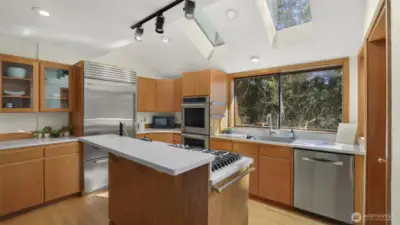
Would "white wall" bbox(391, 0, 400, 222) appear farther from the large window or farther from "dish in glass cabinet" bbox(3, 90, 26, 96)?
"dish in glass cabinet" bbox(3, 90, 26, 96)

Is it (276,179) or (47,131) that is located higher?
(47,131)

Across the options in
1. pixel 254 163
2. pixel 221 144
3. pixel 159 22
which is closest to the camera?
pixel 159 22

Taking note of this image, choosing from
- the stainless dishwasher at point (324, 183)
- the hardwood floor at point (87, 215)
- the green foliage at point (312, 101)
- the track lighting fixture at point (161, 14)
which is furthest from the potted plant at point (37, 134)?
the green foliage at point (312, 101)

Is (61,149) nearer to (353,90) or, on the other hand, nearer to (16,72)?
(16,72)

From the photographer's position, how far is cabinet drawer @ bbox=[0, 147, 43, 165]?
91.0 inches

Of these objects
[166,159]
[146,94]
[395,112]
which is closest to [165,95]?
[146,94]

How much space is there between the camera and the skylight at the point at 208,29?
3207 millimetres

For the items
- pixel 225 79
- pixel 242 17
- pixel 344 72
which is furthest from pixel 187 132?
pixel 344 72

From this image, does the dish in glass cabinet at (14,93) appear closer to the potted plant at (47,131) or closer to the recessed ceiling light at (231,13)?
the potted plant at (47,131)

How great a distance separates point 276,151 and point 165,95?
8.74 feet

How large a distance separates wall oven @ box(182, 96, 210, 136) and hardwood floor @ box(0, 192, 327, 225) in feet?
4.85

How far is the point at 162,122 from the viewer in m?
4.46

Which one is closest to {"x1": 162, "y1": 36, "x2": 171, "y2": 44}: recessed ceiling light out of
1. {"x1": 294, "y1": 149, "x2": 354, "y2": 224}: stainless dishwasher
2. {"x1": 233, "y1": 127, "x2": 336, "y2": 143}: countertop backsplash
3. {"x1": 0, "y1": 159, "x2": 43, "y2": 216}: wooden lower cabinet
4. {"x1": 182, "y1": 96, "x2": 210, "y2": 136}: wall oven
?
{"x1": 182, "y1": 96, "x2": 210, "y2": 136}: wall oven

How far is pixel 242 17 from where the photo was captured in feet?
8.50
